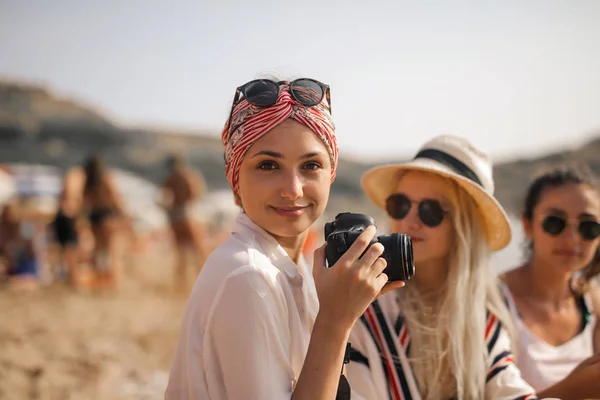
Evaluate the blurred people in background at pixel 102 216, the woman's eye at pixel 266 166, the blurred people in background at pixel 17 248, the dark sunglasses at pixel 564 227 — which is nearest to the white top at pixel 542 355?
the dark sunglasses at pixel 564 227

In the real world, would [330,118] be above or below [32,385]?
above

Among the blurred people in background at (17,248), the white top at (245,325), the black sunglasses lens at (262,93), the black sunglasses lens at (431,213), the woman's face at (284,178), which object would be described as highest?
the black sunglasses lens at (262,93)

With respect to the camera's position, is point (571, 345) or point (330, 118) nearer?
point (330, 118)

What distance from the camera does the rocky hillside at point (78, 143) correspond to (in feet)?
105

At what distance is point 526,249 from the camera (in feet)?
10.7

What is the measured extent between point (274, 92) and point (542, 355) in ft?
6.56

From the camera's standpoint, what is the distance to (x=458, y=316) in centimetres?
226

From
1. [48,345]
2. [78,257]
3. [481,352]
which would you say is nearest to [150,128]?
[78,257]

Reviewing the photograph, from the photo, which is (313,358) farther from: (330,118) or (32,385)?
(32,385)

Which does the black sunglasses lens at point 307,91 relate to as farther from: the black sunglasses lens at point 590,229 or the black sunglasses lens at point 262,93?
the black sunglasses lens at point 590,229

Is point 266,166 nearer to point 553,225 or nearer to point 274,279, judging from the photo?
point 274,279

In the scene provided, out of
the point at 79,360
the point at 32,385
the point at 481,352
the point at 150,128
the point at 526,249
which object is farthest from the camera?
the point at 150,128

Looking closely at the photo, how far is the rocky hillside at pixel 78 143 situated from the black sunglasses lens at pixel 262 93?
82.7 feet

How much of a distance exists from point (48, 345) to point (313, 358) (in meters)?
4.41
